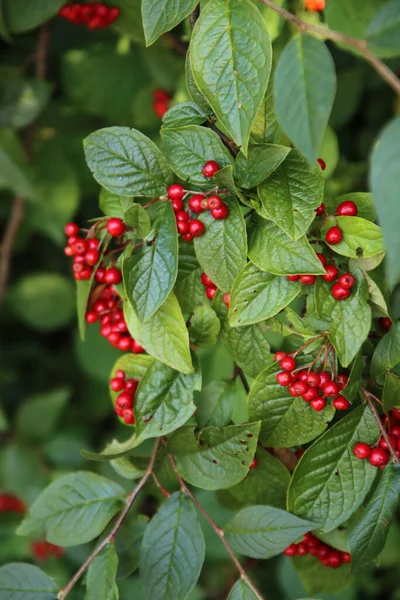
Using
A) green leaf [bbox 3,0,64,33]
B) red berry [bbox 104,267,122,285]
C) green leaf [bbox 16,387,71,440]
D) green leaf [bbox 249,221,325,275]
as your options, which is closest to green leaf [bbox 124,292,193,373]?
red berry [bbox 104,267,122,285]

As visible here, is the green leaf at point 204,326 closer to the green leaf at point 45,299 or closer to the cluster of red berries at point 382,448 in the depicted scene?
the cluster of red berries at point 382,448

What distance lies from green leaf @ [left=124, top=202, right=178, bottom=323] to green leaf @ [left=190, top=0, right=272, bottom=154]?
0.58 feet

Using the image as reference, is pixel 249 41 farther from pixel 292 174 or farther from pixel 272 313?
pixel 272 313

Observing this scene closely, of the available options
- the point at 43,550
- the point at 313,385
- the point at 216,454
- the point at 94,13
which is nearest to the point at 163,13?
the point at 313,385

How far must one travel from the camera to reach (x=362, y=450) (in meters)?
1.00

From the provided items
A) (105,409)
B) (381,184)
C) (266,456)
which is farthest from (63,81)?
(381,184)

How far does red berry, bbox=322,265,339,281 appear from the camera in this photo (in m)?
0.96

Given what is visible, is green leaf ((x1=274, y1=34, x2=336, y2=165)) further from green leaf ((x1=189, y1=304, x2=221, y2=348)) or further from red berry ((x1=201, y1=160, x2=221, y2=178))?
green leaf ((x1=189, y1=304, x2=221, y2=348))

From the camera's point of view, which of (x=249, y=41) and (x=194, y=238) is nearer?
(x=249, y=41)

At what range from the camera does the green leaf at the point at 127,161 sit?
1001mm

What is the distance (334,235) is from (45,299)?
5.33 feet

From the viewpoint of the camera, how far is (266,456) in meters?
1.13

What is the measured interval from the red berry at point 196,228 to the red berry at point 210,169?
0.23 feet

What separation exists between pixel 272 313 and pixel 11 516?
1.56 metres
